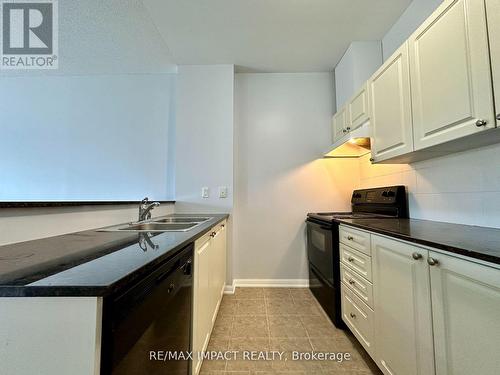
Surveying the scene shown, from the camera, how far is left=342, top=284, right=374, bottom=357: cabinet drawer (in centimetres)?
136

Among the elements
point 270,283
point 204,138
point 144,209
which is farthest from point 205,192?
point 270,283

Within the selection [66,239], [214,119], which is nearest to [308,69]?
[214,119]

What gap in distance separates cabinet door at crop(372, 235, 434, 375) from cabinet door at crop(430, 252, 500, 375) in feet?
0.16

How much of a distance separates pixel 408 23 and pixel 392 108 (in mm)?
908

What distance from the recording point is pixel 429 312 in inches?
35.6

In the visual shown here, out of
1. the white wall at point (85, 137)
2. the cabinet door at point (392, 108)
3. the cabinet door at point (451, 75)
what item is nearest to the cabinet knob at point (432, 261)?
the cabinet door at point (451, 75)

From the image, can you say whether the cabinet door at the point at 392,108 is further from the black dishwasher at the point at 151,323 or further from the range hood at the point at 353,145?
the black dishwasher at the point at 151,323

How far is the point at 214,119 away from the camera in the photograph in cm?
262

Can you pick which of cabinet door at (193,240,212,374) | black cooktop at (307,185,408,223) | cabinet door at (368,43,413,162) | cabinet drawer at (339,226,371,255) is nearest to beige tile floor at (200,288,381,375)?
cabinet door at (193,240,212,374)

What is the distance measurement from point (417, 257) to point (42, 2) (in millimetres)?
3185

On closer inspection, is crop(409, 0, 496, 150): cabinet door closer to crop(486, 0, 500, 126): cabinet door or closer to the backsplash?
crop(486, 0, 500, 126): cabinet door

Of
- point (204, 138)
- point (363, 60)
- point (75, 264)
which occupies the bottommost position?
point (75, 264)

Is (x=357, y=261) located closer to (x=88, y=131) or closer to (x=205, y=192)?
(x=205, y=192)

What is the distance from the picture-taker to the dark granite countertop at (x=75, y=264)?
0.45m
